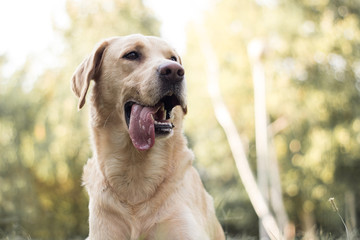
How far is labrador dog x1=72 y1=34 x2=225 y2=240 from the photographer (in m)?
3.23

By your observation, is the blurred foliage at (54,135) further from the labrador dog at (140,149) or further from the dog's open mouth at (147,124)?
the dog's open mouth at (147,124)

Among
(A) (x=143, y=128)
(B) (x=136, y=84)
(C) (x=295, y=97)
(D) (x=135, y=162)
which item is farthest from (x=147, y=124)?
(C) (x=295, y=97)

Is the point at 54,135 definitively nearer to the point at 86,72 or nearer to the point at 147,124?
the point at 86,72

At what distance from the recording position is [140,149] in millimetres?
3254

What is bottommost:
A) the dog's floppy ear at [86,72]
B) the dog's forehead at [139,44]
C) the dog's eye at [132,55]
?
the dog's floppy ear at [86,72]

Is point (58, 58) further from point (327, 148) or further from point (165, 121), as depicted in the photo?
point (165, 121)

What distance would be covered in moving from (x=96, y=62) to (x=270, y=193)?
16545mm

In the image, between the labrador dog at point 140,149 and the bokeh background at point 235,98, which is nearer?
the labrador dog at point 140,149

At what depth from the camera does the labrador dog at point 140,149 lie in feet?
10.6

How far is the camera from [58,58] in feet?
59.0

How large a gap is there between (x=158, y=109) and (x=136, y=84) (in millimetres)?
257

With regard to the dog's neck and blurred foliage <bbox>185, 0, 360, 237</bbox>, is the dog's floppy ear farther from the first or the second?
blurred foliage <bbox>185, 0, 360, 237</bbox>

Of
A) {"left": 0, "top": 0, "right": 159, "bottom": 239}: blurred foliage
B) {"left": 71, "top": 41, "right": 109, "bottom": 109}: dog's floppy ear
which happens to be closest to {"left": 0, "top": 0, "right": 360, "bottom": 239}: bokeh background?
{"left": 0, "top": 0, "right": 159, "bottom": 239}: blurred foliage

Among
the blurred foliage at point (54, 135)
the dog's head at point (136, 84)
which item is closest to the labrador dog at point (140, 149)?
the dog's head at point (136, 84)
